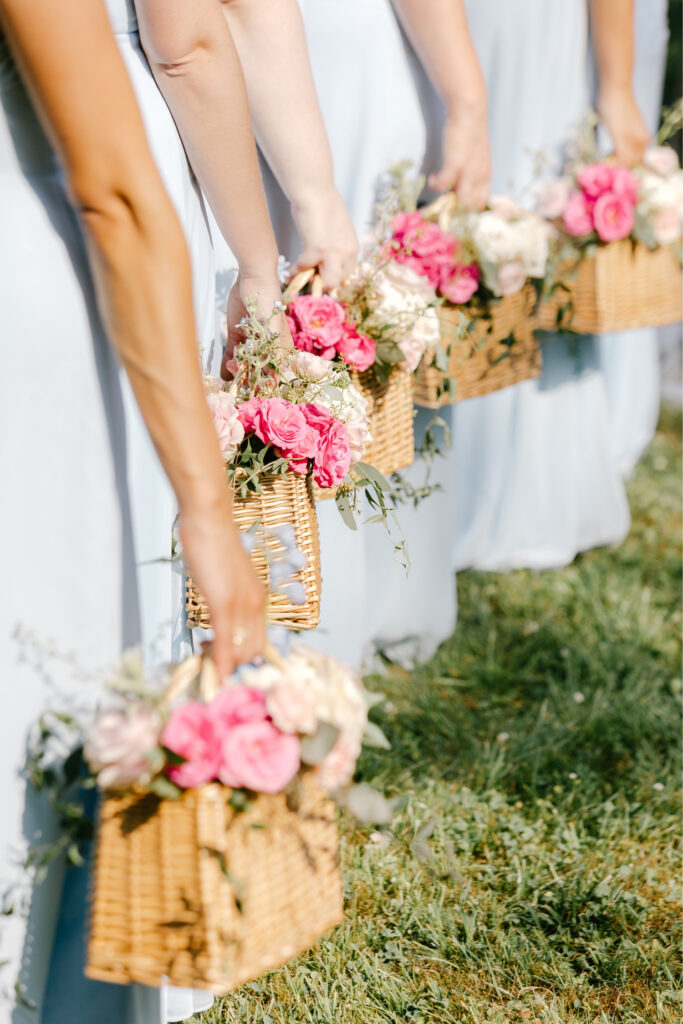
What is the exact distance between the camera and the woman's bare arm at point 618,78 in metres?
3.38

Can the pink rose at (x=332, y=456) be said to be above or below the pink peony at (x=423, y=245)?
below

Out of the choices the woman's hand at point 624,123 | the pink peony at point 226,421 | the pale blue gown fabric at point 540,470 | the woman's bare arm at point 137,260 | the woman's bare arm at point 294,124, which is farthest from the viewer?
the pale blue gown fabric at point 540,470

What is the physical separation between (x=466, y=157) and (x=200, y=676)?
1920 mm

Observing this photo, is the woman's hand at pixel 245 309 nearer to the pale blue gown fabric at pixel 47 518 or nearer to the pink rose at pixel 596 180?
the pale blue gown fabric at pixel 47 518

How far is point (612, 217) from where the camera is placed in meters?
3.16

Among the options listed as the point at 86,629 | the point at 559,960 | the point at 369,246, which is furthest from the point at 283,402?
the point at 559,960

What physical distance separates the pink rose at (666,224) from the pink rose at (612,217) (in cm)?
9

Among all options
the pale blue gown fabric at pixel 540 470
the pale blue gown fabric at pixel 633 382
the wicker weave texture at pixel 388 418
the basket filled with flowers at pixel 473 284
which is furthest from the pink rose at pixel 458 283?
the pale blue gown fabric at pixel 633 382

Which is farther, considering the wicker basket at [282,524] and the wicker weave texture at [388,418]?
the wicker weave texture at [388,418]

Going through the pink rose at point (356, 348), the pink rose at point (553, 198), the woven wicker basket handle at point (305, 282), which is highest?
the pink rose at point (553, 198)

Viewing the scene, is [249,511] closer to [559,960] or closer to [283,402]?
[283,402]

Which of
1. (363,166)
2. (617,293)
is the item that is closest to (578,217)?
(617,293)

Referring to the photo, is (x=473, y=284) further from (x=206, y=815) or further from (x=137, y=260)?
(x=206, y=815)

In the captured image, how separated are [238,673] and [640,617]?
2.39 metres
